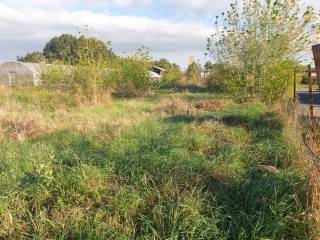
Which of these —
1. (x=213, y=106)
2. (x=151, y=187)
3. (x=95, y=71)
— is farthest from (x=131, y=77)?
(x=151, y=187)

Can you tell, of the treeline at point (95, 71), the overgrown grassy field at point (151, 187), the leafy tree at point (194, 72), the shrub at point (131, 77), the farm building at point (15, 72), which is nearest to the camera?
the overgrown grassy field at point (151, 187)

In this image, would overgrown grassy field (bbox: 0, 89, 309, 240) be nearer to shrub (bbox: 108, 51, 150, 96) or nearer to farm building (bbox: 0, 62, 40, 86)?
shrub (bbox: 108, 51, 150, 96)

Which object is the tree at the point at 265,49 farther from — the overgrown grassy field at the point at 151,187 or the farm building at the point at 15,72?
the farm building at the point at 15,72

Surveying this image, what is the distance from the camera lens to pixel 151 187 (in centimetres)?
446

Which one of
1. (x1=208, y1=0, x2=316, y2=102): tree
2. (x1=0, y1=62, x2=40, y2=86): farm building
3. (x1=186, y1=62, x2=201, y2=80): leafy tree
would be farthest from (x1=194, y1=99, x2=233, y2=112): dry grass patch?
(x1=0, y1=62, x2=40, y2=86): farm building

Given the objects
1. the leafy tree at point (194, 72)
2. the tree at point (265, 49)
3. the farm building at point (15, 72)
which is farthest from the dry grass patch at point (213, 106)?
the farm building at point (15, 72)

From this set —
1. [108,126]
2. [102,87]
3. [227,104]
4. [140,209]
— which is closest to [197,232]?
[140,209]

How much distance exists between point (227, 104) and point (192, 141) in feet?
24.4

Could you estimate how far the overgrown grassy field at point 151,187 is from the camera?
3658mm

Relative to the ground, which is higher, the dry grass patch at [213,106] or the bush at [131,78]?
the bush at [131,78]

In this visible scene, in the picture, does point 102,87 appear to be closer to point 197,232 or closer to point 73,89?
point 73,89

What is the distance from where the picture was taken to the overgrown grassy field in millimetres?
3658

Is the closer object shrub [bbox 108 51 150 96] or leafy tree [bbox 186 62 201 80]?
shrub [bbox 108 51 150 96]

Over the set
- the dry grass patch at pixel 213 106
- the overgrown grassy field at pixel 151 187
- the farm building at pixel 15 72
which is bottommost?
the overgrown grassy field at pixel 151 187
